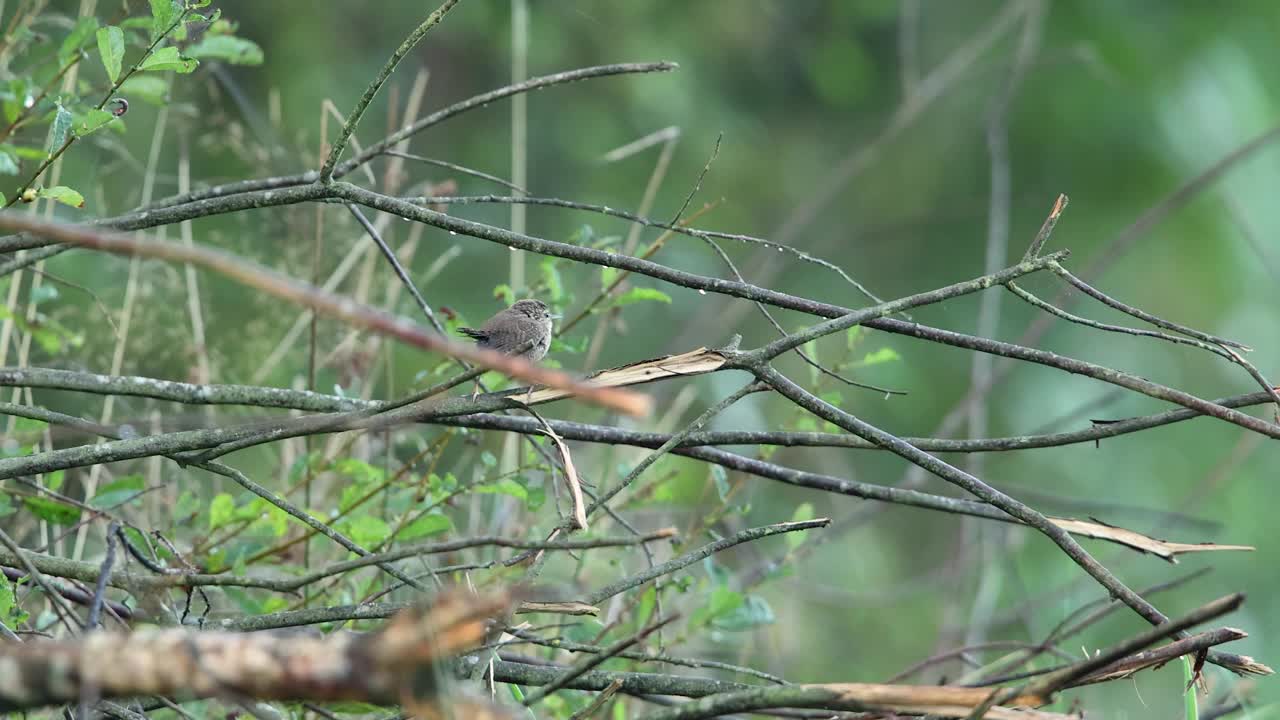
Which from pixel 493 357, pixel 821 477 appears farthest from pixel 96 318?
pixel 493 357

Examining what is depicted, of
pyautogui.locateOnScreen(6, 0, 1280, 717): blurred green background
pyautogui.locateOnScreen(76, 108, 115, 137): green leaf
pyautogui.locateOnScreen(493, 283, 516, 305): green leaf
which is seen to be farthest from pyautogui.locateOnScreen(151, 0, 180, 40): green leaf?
pyautogui.locateOnScreen(6, 0, 1280, 717): blurred green background

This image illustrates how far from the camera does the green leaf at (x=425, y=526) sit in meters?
2.49

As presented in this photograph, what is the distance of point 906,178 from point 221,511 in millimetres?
8004

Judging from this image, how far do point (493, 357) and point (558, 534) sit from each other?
101cm

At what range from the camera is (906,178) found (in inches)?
385

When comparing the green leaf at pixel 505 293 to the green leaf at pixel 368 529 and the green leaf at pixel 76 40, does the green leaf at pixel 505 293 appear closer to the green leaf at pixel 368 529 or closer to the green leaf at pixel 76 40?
the green leaf at pixel 368 529

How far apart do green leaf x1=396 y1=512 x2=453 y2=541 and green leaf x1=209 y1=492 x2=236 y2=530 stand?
13.0 inches

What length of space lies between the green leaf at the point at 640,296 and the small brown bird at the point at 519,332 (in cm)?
16

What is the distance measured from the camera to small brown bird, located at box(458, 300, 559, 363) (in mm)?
2555

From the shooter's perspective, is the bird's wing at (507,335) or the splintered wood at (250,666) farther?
the bird's wing at (507,335)

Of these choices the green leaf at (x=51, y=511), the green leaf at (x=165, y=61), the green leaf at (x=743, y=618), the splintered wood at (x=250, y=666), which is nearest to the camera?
the splintered wood at (x=250, y=666)

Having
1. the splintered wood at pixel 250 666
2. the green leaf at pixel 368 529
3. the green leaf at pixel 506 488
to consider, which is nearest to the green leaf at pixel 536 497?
the green leaf at pixel 506 488

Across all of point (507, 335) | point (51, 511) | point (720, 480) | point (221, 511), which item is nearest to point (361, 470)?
point (221, 511)

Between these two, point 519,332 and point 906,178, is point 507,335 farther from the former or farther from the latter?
point 906,178
